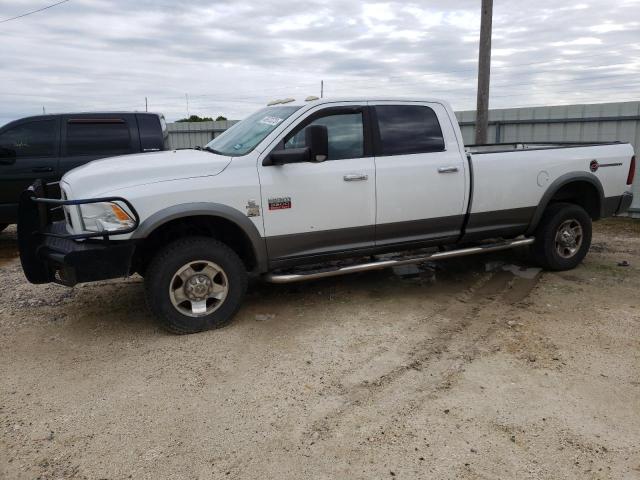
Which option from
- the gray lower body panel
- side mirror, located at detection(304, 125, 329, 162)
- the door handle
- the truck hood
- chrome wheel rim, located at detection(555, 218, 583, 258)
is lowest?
chrome wheel rim, located at detection(555, 218, 583, 258)

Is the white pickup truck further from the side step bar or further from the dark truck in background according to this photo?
the dark truck in background

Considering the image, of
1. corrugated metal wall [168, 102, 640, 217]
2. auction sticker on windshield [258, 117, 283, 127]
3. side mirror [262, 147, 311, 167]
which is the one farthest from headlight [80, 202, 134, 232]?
corrugated metal wall [168, 102, 640, 217]

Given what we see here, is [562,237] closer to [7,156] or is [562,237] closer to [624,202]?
[624,202]

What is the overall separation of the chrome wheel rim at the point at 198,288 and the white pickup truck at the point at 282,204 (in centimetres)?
1

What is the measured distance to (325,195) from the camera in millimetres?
4793

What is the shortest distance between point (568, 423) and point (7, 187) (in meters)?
7.57

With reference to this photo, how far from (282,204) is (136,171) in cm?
122

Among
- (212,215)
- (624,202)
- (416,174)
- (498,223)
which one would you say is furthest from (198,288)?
(624,202)

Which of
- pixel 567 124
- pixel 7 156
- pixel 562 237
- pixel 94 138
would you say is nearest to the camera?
pixel 562 237

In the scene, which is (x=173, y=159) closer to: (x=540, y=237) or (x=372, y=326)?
(x=372, y=326)

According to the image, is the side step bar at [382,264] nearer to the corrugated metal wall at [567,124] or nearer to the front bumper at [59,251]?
the front bumper at [59,251]

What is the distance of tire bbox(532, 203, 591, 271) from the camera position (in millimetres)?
6129

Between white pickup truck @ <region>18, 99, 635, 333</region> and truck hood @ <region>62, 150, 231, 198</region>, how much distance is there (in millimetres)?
12

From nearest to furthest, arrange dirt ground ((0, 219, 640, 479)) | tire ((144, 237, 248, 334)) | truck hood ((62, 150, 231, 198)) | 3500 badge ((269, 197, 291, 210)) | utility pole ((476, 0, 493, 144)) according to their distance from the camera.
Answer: dirt ground ((0, 219, 640, 479)) < truck hood ((62, 150, 231, 198)) < tire ((144, 237, 248, 334)) < 3500 badge ((269, 197, 291, 210)) < utility pole ((476, 0, 493, 144))
